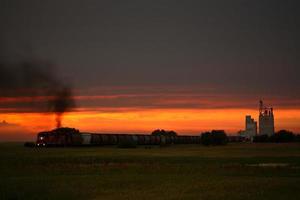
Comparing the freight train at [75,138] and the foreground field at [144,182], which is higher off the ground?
the freight train at [75,138]

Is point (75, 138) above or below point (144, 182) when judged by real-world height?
above

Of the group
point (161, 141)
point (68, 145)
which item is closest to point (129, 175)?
point (68, 145)

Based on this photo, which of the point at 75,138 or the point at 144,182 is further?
the point at 75,138

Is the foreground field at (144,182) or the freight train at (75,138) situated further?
the freight train at (75,138)

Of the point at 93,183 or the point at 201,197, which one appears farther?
the point at 93,183

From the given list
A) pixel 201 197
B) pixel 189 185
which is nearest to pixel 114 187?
pixel 189 185

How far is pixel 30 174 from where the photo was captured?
4400 centimetres

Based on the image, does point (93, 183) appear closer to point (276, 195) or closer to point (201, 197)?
point (201, 197)

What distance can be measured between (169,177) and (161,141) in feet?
339

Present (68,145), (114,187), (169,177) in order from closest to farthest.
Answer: (114,187) → (169,177) → (68,145)

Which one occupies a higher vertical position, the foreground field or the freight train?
the freight train

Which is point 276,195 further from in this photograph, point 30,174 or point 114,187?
point 30,174

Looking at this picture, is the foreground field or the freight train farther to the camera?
the freight train

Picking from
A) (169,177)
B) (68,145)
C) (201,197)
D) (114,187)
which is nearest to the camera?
(201,197)
